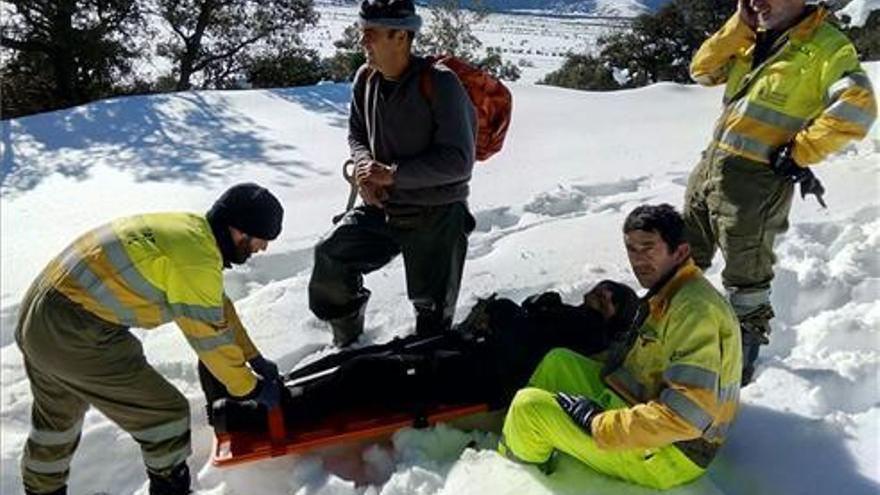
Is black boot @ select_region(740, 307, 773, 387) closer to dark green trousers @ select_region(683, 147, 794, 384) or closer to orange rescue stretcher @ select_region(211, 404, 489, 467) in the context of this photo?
dark green trousers @ select_region(683, 147, 794, 384)

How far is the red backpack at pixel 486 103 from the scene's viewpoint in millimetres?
3746

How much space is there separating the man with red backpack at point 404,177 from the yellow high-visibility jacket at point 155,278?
100 centimetres

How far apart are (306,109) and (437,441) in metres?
6.33

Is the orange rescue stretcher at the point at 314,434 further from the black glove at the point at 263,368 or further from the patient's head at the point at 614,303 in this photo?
the patient's head at the point at 614,303

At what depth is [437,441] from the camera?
324cm

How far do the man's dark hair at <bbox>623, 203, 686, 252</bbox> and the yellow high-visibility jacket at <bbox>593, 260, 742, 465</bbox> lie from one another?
0.36ft

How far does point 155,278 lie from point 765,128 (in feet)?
7.39

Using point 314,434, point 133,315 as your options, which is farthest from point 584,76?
point 133,315

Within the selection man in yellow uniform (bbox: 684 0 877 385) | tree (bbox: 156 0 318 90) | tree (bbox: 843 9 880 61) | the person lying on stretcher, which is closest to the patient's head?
the person lying on stretcher

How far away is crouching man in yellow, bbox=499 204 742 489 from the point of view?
2.60 meters

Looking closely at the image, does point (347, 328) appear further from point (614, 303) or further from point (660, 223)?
point (660, 223)

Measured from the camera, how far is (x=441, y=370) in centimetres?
342

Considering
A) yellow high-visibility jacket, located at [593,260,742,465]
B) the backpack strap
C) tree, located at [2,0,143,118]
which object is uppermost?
the backpack strap

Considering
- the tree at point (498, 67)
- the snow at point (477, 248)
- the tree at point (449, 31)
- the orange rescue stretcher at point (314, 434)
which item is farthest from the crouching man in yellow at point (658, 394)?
the tree at point (498, 67)
